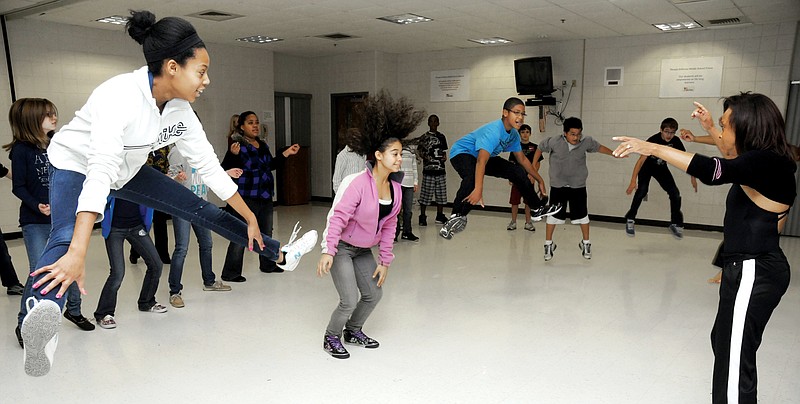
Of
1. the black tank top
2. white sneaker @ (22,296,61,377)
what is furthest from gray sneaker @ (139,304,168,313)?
the black tank top

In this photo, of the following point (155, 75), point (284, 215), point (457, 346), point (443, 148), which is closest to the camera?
point (155, 75)

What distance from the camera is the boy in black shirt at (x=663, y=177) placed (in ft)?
22.8

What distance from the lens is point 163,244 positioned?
605cm

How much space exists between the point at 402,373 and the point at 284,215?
721 centimetres

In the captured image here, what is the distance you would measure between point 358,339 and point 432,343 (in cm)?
51

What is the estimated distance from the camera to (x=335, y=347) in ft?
11.7

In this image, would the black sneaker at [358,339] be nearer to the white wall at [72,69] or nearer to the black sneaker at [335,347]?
the black sneaker at [335,347]

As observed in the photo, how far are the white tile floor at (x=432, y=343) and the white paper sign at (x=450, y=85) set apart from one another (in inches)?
210

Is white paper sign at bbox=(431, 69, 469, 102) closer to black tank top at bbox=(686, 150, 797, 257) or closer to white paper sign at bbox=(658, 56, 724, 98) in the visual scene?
white paper sign at bbox=(658, 56, 724, 98)

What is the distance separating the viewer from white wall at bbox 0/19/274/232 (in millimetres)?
7793

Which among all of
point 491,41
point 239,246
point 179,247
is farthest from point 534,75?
point 179,247

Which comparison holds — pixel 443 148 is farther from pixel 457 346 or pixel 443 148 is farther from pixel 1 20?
pixel 1 20

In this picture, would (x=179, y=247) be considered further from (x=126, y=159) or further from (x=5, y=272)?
(x=126, y=159)

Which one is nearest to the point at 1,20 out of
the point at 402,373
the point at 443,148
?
the point at 443,148
